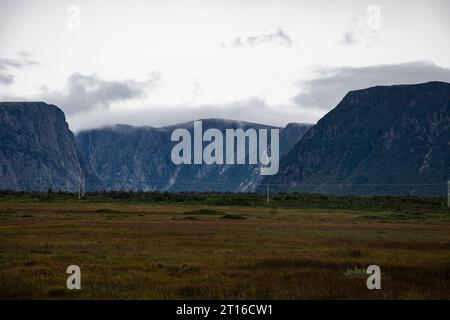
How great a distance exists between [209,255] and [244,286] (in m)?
9.68

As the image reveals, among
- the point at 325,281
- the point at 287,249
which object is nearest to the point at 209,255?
the point at 287,249

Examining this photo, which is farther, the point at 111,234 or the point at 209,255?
the point at 111,234

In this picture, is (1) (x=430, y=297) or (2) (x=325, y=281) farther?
(2) (x=325, y=281)

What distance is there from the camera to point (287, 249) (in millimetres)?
35938

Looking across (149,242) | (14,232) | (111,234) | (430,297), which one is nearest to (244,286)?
(430,297)

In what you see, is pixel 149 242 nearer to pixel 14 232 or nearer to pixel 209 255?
pixel 209 255

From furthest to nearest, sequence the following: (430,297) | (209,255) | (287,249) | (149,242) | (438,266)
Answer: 1. (149,242)
2. (287,249)
3. (209,255)
4. (438,266)
5. (430,297)

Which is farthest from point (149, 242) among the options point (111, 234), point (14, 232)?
point (14, 232)
